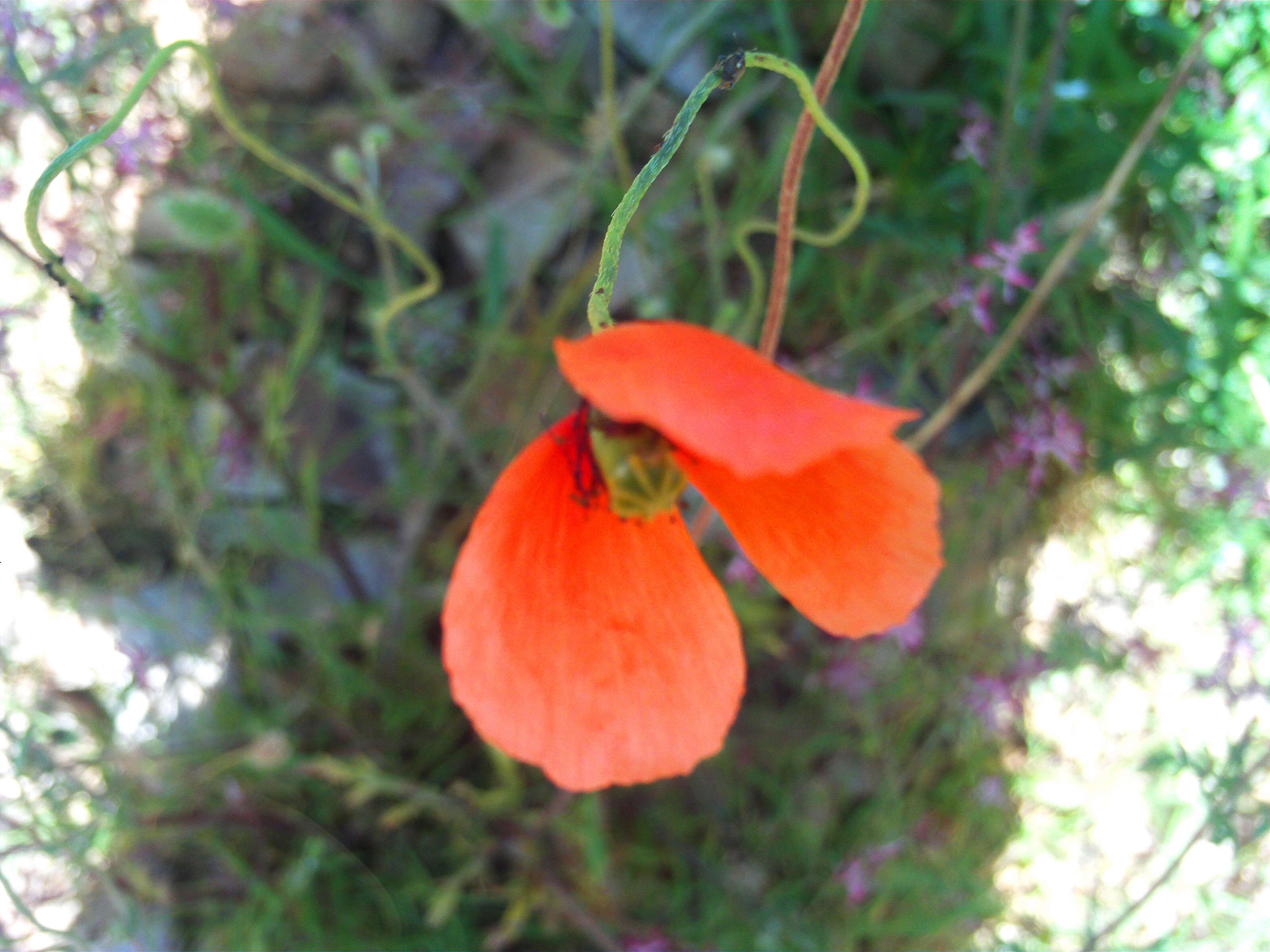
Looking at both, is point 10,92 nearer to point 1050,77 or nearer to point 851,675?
point 1050,77

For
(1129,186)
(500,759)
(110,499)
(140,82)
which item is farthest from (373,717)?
(1129,186)

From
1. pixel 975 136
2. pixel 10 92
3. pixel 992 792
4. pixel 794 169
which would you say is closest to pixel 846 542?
pixel 794 169

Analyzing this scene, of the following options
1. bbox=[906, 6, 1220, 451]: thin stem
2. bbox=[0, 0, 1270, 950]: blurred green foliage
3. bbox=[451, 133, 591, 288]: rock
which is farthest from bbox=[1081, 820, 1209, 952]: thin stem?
bbox=[451, 133, 591, 288]: rock

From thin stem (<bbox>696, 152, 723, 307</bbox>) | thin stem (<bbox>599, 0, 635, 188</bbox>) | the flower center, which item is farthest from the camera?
thin stem (<bbox>696, 152, 723, 307</bbox>)

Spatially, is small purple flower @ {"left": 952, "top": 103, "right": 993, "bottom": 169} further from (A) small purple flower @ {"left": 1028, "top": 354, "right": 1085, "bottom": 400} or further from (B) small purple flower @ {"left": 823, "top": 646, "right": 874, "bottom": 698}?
(B) small purple flower @ {"left": 823, "top": 646, "right": 874, "bottom": 698}

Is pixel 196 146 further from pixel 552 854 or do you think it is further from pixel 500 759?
pixel 552 854

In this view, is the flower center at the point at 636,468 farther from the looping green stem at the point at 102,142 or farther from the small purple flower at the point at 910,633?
the small purple flower at the point at 910,633

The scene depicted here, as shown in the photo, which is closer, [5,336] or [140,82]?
[140,82]
